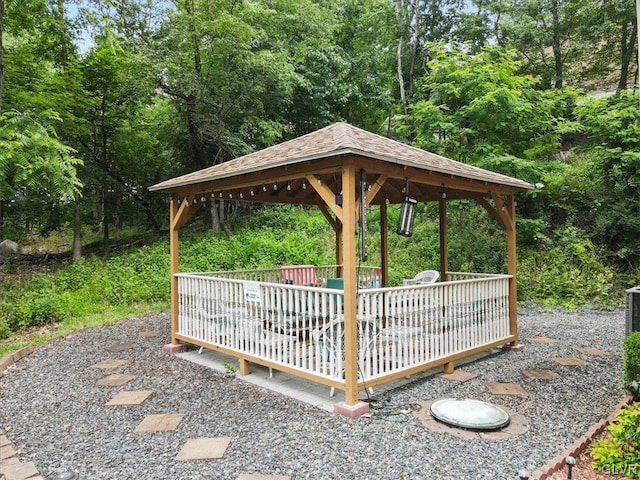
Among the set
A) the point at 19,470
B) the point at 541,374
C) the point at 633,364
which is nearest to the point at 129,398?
the point at 19,470

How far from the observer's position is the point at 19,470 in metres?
2.82

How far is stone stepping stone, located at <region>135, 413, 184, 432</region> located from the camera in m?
3.47

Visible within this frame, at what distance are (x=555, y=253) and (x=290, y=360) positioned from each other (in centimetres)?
798

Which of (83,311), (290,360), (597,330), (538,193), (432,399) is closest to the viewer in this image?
(432,399)

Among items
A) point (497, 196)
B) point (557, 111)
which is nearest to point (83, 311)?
point (497, 196)

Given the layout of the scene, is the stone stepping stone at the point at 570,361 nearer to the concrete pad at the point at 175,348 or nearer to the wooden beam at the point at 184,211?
the concrete pad at the point at 175,348

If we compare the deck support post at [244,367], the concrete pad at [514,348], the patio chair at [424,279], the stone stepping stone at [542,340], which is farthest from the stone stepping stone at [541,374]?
the deck support post at [244,367]

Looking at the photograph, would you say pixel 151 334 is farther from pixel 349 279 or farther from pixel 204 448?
pixel 349 279

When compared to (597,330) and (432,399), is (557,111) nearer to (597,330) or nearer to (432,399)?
(597,330)

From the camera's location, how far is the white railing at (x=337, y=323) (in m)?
4.11

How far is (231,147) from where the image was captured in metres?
12.2

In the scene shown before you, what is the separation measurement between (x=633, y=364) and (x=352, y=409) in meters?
2.35

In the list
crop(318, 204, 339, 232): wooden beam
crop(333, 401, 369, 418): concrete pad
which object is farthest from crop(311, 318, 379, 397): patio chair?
crop(318, 204, 339, 232): wooden beam

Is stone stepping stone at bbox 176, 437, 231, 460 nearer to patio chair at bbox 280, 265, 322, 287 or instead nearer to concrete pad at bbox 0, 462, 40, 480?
concrete pad at bbox 0, 462, 40, 480
